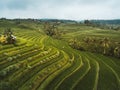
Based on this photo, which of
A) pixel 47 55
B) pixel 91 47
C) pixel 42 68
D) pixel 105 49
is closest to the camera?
pixel 42 68

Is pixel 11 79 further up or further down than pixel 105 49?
further up

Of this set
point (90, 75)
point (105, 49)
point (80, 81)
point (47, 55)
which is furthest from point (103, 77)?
point (105, 49)

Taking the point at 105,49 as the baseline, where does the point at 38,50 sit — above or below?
above

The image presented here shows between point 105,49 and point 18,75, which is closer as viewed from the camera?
point 18,75

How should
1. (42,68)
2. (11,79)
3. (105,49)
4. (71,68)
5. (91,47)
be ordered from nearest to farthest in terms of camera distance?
(11,79), (42,68), (71,68), (105,49), (91,47)

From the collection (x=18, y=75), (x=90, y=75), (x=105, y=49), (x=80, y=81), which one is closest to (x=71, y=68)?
(x=90, y=75)

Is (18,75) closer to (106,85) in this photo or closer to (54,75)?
(54,75)

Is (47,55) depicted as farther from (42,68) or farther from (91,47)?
(91,47)

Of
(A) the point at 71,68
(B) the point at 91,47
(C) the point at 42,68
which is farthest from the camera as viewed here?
(B) the point at 91,47

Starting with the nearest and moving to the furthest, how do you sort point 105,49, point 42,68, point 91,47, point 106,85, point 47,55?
point 106,85 < point 42,68 < point 47,55 < point 105,49 < point 91,47
